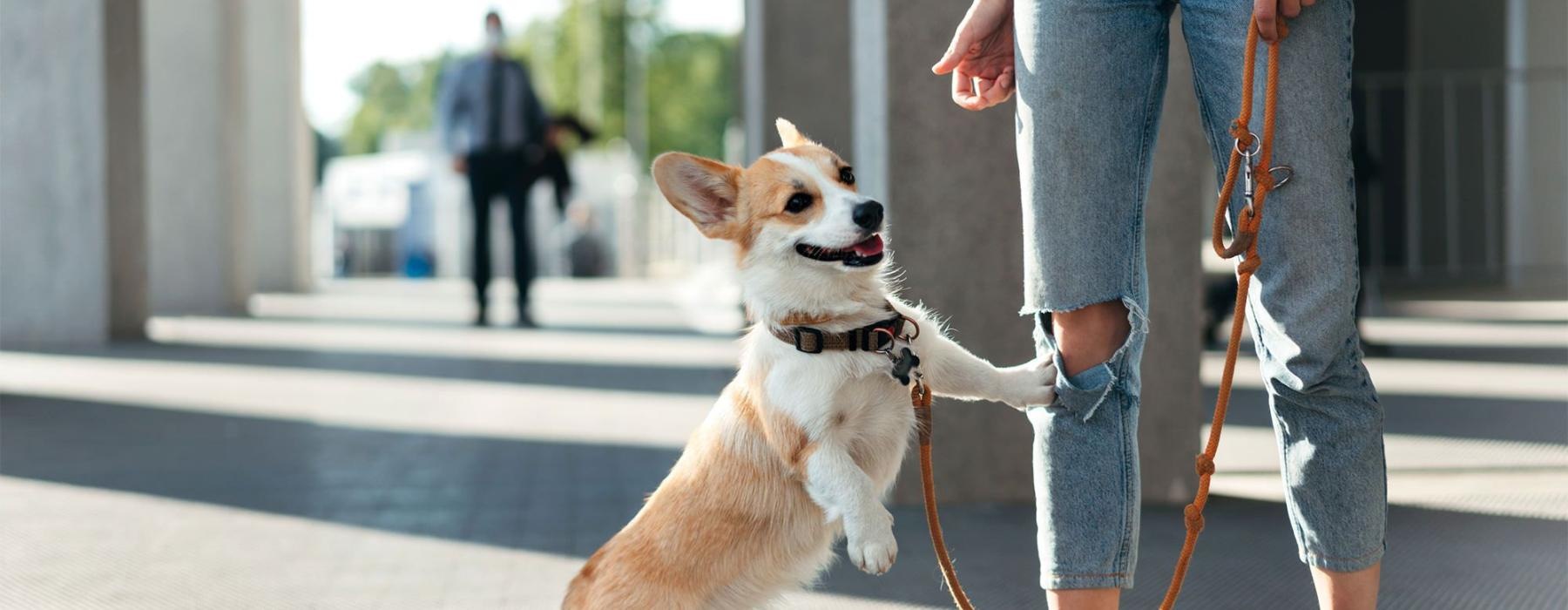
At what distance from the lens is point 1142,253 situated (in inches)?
91.0

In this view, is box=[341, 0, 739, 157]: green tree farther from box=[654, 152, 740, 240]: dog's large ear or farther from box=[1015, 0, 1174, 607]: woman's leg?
box=[1015, 0, 1174, 607]: woman's leg

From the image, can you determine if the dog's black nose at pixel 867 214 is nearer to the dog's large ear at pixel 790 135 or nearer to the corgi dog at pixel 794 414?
the corgi dog at pixel 794 414

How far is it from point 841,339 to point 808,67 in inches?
236

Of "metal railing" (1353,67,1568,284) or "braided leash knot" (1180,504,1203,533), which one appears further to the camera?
"metal railing" (1353,67,1568,284)

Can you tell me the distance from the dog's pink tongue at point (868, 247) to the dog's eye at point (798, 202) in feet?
0.42

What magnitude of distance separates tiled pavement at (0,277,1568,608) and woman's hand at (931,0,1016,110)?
1.14 meters

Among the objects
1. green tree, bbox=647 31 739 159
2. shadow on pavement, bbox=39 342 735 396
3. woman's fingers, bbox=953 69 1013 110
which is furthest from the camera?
green tree, bbox=647 31 739 159

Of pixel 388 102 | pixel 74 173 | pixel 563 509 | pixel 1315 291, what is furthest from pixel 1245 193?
pixel 388 102

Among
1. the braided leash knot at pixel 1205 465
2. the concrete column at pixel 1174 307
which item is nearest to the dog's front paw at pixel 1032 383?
the braided leash knot at pixel 1205 465

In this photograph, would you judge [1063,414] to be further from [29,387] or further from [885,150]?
[29,387]

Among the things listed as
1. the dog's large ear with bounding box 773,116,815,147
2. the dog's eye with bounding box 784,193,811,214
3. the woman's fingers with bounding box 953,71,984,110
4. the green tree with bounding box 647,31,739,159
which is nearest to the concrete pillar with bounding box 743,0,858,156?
the dog's large ear with bounding box 773,116,815,147

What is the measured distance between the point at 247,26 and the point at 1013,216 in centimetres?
1435

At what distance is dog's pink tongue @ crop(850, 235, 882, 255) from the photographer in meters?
2.41

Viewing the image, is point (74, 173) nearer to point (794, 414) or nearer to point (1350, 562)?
point (794, 414)
